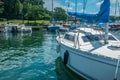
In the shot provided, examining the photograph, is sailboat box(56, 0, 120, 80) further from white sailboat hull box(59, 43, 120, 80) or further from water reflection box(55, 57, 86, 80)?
water reflection box(55, 57, 86, 80)

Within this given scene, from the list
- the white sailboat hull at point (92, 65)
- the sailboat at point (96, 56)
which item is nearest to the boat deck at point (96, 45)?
the sailboat at point (96, 56)

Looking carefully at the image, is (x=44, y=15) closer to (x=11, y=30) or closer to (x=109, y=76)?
(x=11, y=30)

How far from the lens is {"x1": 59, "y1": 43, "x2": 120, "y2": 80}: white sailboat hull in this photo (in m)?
10.2

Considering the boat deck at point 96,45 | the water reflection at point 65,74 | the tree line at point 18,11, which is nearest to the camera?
the boat deck at point 96,45

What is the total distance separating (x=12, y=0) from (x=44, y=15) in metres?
15.4

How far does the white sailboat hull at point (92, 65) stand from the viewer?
33.4 ft

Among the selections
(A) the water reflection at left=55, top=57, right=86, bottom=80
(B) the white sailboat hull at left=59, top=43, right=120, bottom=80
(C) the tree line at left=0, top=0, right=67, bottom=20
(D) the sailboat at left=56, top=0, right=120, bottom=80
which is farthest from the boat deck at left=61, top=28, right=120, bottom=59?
Result: (C) the tree line at left=0, top=0, right=67, bottom=20

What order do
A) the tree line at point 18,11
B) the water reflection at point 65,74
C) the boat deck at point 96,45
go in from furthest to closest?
the tree line at point 18,11
the water reflection at point 65,74
the boat deck at point 96,45

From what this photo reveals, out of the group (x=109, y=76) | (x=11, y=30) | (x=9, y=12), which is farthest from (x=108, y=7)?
(x=9, y=12)

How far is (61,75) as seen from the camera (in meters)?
14.7

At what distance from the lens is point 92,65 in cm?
1109

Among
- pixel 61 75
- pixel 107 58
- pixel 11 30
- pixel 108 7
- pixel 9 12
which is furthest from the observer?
pixel 9 12

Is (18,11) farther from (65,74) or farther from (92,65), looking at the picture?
(92,65)

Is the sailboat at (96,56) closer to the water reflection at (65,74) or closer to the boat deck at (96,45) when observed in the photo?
the boat deck at (96,45)
